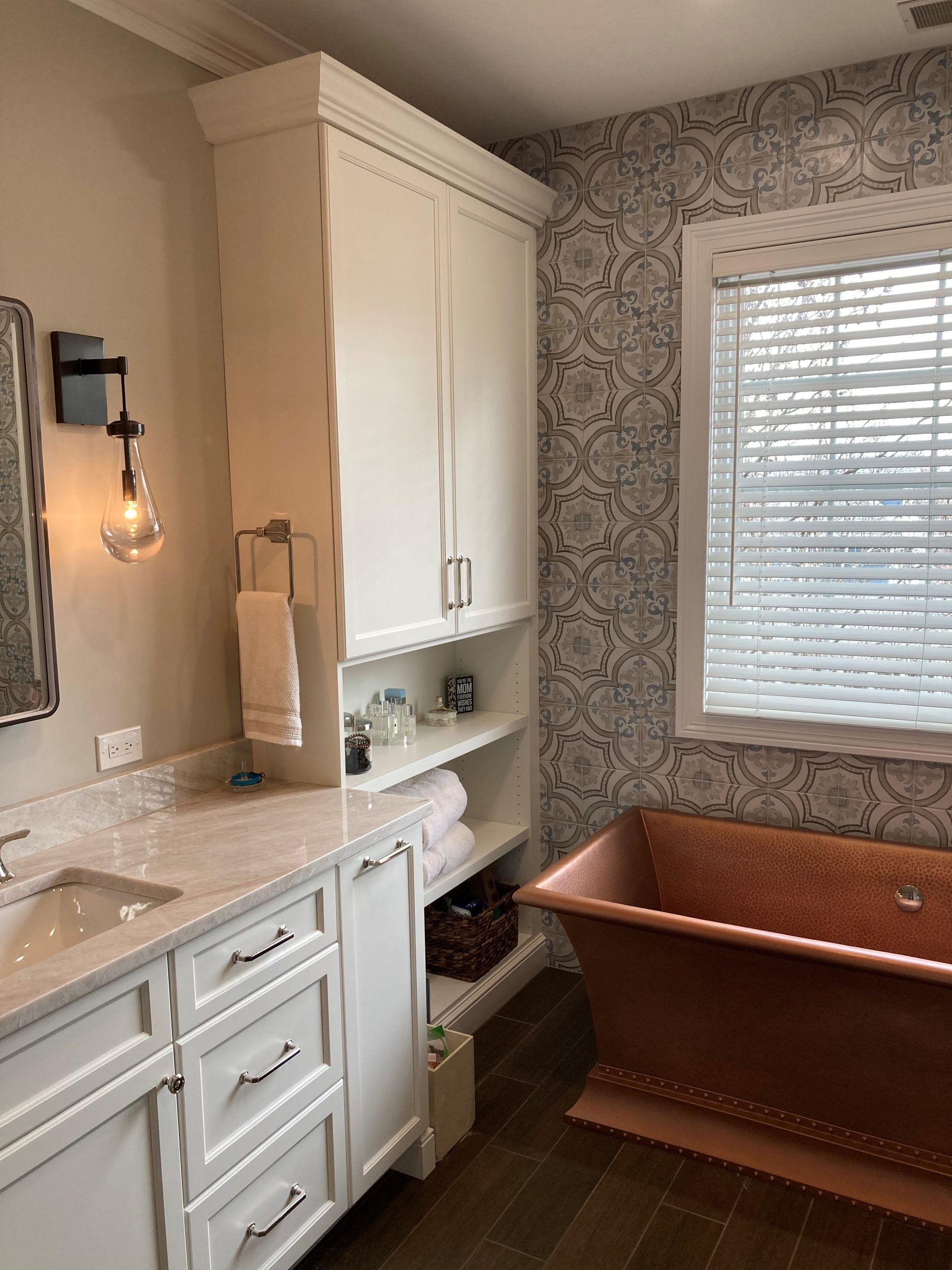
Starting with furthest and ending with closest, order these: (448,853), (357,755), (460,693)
Result: 1. (460,693)
2. (448,853)
3. (357,755)

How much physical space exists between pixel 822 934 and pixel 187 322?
240 centimetres

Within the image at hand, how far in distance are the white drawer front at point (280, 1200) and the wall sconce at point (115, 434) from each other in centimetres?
119

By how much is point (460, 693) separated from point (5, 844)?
169 centimetres

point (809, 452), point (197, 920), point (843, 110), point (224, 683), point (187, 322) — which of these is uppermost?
point (843, 110)

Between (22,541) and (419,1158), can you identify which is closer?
(22,541)

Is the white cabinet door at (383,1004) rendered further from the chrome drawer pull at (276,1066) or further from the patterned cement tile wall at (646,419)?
the patterned cement tile wall at (646,419)

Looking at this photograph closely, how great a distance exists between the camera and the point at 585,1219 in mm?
2238

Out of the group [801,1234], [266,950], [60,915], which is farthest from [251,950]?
[801,1234]

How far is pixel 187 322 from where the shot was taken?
7.75ft

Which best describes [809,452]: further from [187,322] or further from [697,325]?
[187,322]

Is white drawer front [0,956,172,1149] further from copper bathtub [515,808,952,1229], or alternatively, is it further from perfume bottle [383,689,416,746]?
perfume bottle [383,689,416,746]

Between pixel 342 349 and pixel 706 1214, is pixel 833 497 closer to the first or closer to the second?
pixel 342 349

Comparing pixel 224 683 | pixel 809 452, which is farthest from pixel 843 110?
pixel 224 683

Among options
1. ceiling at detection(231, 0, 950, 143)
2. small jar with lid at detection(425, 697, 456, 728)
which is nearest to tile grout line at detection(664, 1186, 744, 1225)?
small jar with lid at detection(425, 697, 456, 728)
